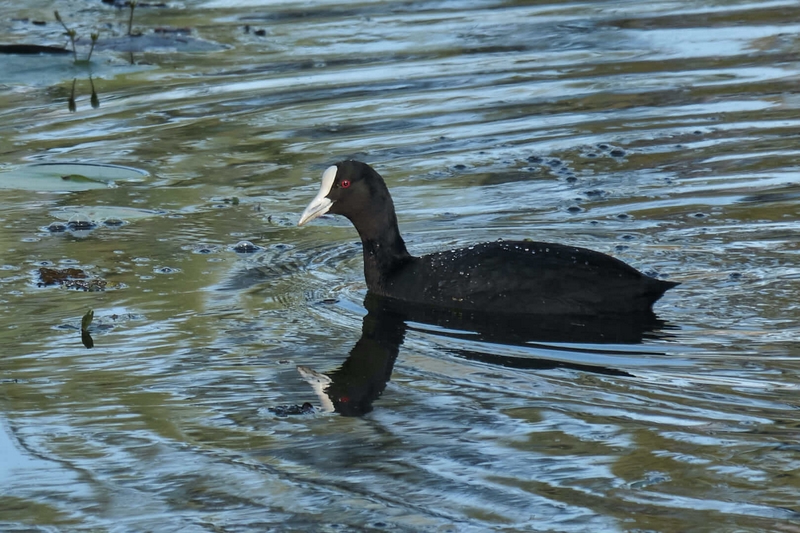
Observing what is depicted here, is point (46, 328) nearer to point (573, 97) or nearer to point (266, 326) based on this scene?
point (266, 326)

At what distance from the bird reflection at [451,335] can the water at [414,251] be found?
3cm

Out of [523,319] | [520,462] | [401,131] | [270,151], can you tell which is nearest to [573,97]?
[401,131]

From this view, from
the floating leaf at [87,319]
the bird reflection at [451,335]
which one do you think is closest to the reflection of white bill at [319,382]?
the bird reflection at [451,335]

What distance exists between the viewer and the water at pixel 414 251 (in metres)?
3.46

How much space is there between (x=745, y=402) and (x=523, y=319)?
3.97 feet

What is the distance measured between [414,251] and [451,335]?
3.73 feet

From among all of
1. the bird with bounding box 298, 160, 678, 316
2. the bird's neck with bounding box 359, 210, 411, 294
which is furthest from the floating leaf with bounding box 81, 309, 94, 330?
the bird's neck with bounding box 359, 210, 411, 294

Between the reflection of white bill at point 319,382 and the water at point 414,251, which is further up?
the water at point 414,251

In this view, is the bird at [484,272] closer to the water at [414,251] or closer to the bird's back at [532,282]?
the bird's back at [532,282]

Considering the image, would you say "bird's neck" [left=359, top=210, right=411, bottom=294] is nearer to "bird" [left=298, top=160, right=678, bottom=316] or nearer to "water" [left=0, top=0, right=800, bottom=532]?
"bird" [left=298, top=160, right=678, bottom=316]

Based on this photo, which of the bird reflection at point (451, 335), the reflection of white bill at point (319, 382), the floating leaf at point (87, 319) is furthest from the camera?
the floating leaf at point (87, 319)

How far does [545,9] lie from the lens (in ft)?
36.5

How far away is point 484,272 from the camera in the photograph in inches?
202

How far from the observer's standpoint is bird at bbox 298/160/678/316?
496 cm
